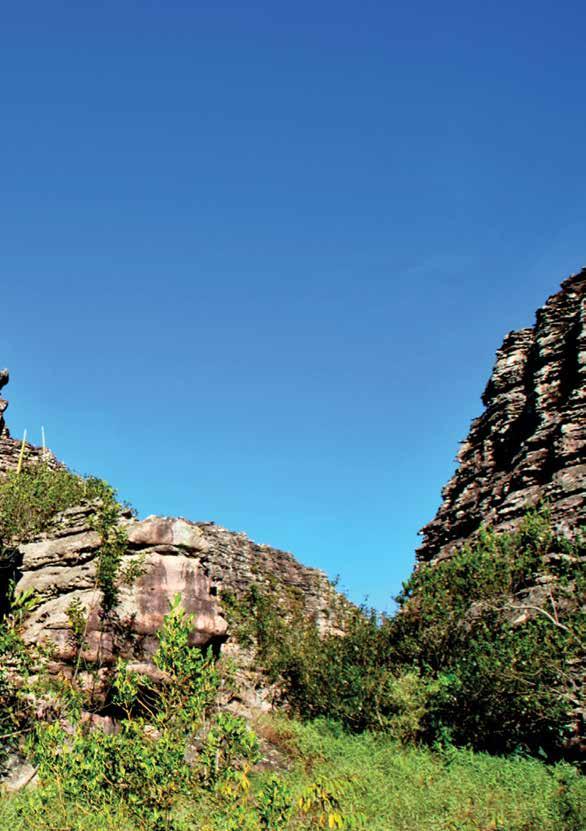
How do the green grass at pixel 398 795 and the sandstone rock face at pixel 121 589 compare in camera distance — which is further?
the sandstone rock face at pixel 121 589

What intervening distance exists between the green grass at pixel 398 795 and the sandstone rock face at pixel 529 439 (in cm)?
1159

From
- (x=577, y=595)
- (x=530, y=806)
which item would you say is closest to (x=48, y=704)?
(x=530, y=806)

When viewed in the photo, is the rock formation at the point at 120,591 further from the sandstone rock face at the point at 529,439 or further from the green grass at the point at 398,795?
the sandstone rock face at the point at 529,439

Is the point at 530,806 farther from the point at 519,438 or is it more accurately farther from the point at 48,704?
the point at 519,438

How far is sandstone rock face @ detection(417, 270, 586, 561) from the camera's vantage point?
31906mm

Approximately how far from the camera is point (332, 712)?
24609 mm

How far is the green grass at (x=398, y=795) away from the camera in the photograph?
706 centimetres

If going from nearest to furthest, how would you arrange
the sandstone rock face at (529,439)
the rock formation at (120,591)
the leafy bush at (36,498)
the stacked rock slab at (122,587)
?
the rock formation at (120,591) < the stacked rock slab at (122,587) < the leafy bush at (36,498) < the sandstone rock face at (529,439)

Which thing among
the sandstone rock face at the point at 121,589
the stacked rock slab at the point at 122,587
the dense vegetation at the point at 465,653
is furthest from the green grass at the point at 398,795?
the stacked rock slab at the point at 122,587

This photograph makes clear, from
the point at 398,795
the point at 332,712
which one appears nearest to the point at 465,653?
the point at 332,712

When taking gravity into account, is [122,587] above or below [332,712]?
above

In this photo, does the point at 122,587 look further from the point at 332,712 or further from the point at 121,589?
the point at 332,712

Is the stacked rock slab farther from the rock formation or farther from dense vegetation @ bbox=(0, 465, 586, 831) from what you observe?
dense vegetation @ bbox=(0, 465, 586, 831)

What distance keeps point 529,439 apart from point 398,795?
26.0 m
